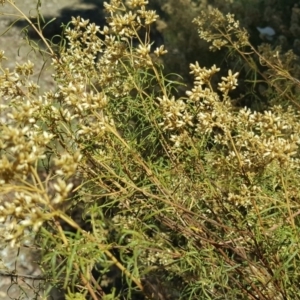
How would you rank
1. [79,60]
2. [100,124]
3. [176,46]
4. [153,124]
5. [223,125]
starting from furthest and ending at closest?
[176,46]
[79,60]
[153,124]
[223,125]
[100,124]

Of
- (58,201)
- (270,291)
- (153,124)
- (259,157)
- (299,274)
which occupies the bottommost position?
(270,291)

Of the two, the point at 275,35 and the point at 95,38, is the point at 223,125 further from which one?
the point at 275,35

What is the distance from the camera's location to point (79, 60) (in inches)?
72.4

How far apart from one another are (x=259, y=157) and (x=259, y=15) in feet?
13.4

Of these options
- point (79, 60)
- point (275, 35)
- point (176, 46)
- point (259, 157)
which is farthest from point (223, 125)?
point (176, 46)

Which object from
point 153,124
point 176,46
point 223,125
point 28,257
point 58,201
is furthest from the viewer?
point 176,46

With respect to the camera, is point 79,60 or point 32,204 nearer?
point 32,204

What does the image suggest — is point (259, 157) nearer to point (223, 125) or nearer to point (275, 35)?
point (223, 125)

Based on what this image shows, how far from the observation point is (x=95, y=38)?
1.91 metres

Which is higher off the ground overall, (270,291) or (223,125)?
(223,125)

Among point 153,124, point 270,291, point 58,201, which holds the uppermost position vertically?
point 58,201

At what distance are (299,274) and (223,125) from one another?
456 millimetres

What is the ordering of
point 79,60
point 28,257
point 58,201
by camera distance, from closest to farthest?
point 58,201 → point 79,60 → point 28,257

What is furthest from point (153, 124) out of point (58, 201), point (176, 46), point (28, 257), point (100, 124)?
point (176, 46)
